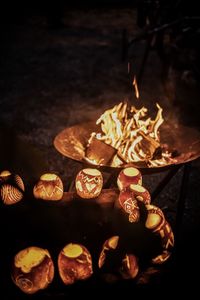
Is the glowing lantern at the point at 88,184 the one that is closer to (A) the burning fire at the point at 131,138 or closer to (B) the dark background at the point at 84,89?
(A) the burning fire at the point at 131,138

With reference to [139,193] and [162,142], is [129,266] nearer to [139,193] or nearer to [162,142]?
[139,193]

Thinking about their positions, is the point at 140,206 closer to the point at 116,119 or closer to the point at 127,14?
the point at 116,119

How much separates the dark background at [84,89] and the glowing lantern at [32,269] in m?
0.22

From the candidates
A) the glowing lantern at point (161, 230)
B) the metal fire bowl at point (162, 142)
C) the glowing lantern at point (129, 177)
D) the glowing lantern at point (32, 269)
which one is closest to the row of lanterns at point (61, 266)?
the glowing lantern at point (32, 269)

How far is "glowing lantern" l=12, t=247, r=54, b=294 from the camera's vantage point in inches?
88.2

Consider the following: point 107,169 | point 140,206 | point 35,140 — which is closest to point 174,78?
point 35,140

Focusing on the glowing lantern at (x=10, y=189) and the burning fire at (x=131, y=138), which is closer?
the glowing lantern at (x=10, y=189)

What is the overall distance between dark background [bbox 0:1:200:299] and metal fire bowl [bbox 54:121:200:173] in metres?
0.52

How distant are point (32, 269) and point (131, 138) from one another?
Result: 66.7 inches

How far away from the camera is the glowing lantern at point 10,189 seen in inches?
102

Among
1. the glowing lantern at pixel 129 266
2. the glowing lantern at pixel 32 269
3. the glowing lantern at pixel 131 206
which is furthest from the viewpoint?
the glowing lantern at pixel 131 206

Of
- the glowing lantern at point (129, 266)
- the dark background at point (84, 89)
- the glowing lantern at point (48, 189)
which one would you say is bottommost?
the dark background at point (84, 89)

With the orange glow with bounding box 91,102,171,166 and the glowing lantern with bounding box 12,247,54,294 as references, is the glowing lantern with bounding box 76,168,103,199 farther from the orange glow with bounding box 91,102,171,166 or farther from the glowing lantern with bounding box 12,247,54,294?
the glowing lantern with bounding box 12,247,54,294

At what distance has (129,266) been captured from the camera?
2.36m
